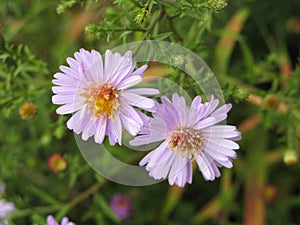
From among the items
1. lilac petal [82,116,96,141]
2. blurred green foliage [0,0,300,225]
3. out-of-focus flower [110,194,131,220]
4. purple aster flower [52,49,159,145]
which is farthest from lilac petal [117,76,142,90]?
out-of-focus flower [110,194,131,220]

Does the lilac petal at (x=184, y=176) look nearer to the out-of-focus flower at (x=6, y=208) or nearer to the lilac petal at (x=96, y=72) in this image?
the lilac petal at (x=96, y=72)

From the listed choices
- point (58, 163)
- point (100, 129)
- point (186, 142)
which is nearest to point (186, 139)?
point (186, 142)

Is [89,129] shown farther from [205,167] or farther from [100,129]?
[205,167]

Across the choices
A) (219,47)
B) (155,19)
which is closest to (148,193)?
(219,47)

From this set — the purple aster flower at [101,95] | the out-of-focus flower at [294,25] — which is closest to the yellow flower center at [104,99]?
the purple aster flower at [101,95]

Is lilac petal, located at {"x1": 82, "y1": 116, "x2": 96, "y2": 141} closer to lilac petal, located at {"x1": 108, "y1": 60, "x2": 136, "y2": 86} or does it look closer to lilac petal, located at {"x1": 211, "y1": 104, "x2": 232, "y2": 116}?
lilac petal, located at {"x1": 108, "y1": 60, "x2": 136, "y2": 86}

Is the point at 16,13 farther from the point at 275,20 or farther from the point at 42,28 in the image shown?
the point at 275,20
